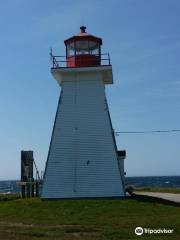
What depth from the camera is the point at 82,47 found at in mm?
28188

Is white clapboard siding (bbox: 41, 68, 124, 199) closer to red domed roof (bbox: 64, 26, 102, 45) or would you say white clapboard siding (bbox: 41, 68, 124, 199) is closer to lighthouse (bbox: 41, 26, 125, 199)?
lighthouse (bbox: 41, 26, 125, 199)

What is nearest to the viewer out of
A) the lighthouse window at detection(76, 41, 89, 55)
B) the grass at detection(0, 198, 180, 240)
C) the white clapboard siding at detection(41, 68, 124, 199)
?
the grass at detection(0, 198, 180, 240)

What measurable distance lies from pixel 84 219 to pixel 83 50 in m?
10.3

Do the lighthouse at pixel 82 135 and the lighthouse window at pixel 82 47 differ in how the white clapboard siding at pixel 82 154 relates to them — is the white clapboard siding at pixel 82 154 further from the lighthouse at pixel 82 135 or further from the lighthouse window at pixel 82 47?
the lighthouse window at pixel 82 47

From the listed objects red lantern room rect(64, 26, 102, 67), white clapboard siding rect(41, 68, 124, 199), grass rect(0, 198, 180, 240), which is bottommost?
grass rect(0, 198, 180, 240)

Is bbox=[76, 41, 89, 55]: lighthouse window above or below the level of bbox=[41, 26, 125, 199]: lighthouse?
above

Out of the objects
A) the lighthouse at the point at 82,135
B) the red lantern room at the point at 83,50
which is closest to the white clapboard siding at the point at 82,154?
the lighthouse at the point at 82,135

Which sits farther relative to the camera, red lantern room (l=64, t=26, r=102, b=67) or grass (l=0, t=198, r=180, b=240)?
red lantern room (l=64, t=26, r=102, b=67)

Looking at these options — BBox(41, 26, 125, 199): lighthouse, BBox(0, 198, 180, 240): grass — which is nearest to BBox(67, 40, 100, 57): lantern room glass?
BBox(41, 26, 125, 199): lighthouse

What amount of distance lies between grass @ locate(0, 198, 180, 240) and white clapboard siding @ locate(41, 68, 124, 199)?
146cm

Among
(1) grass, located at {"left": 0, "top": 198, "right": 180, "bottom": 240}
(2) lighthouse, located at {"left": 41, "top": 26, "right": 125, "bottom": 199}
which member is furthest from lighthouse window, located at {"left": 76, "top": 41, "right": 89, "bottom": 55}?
(1) grass, located at {"left": 0, "top": 198, "right": 180, "bottom": 240}

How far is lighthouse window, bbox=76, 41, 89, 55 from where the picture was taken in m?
28.0

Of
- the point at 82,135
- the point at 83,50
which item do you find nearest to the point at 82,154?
Answer: the point at 82,135

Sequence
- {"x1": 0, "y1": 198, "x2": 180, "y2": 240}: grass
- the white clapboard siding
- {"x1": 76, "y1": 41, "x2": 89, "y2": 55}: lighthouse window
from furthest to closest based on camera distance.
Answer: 1. {"x1": 76, "y1": 41, "x2": 89, "y2": 55}: lighthouse window
2. the white clapboard siding
3. {"x1": 0, "y1": 198, "x2": 180, "y2": 240}: grass
